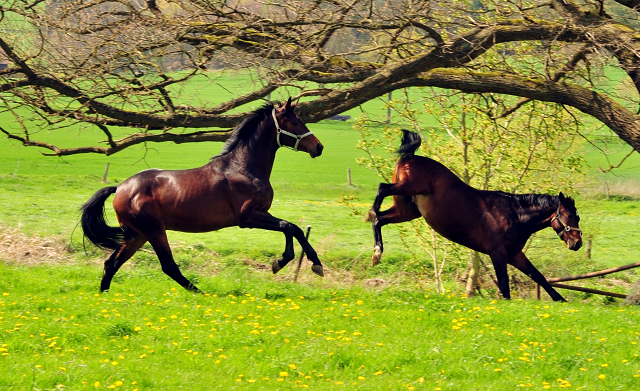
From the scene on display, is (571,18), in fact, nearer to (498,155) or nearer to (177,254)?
(498,155)

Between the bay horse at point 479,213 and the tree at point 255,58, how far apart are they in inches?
67.6

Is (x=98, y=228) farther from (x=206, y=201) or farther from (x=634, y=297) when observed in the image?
(x=634, y=297)

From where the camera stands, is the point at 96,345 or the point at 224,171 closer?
the point at 96,345

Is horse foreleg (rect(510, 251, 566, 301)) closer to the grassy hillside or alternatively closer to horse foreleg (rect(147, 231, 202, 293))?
the grassy hillside

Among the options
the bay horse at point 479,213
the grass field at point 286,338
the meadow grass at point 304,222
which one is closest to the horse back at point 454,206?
the bay horse at point 479,213

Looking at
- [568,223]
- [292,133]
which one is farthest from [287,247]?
[568,223]

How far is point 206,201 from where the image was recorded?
9.55 m

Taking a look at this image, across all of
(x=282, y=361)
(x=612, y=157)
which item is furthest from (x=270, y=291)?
(x=612, y=157)

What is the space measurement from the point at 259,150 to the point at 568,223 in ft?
15.2

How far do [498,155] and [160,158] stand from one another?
3301 centimetres

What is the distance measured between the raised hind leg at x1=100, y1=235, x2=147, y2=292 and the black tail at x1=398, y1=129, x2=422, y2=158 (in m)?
4.13

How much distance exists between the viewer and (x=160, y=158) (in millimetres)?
44688

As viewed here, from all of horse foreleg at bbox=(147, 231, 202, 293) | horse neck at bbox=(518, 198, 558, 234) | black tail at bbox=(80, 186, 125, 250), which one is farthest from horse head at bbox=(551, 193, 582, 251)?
black tail at bbox=(80, 186, 125, 250)

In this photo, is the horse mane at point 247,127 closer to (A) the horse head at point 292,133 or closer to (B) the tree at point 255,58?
(A) the horse head at point 292,133
